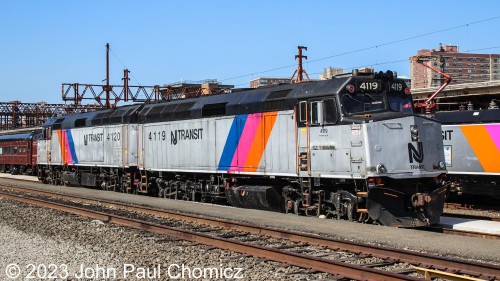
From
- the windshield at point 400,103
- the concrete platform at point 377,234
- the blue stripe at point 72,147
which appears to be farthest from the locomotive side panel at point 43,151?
Result: the windshield at point 400,103

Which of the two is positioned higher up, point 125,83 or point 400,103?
point 125,83

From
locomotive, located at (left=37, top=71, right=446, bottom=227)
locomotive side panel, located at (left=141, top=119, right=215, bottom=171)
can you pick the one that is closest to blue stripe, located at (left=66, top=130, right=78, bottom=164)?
locomotive, located at (left=37, top=71, right=446, bottom=227)

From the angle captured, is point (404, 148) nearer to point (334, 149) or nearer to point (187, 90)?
point (334, 149)

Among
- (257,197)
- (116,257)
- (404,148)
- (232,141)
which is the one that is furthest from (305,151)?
(116,257)

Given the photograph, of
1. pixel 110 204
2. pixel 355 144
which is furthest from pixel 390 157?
pixel 110 204

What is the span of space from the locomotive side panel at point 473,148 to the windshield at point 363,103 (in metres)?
6.00

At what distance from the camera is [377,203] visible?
1330cm

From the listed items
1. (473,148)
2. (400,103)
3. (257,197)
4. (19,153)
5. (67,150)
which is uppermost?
(400,103)

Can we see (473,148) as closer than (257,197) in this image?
No

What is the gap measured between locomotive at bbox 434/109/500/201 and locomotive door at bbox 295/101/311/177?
21.6ft

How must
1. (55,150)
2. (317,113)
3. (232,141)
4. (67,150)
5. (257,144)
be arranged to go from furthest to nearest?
(55,150) → (67,150) → (232,141) → (257,144) → (317,113)

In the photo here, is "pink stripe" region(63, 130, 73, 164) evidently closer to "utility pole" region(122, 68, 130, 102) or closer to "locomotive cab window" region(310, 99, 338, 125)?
"locomotive cab window" region(310, 99, 338, 125)

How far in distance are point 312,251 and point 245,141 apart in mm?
7661

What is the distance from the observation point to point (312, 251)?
10.4 m
